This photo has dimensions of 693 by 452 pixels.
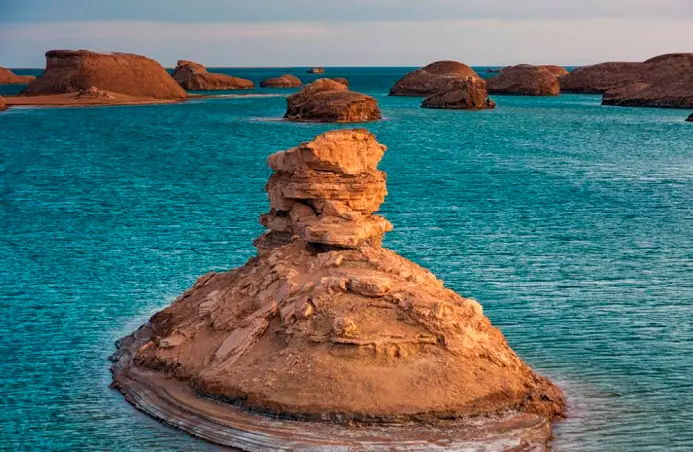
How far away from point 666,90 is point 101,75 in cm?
7748

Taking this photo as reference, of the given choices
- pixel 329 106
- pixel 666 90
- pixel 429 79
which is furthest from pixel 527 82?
pixel 329 106

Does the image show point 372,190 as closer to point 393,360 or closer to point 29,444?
point 393,360

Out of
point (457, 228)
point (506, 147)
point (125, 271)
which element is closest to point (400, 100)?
point (506, 147)

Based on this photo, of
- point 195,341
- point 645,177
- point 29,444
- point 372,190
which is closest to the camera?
point 29,444

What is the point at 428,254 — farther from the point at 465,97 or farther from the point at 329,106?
the point at 465,97

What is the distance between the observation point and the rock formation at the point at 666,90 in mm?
130125

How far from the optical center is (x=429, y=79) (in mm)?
164625

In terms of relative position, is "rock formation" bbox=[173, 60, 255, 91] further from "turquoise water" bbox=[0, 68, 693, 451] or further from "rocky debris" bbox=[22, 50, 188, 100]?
"turquoise water" bbox=[0, 68, 693, 451]

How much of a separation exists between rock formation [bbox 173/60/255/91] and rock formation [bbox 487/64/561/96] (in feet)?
167

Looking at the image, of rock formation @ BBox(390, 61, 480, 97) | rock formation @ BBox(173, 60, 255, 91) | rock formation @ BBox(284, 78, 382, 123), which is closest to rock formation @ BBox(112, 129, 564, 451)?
rock formation @ BBox(284, 78, 382, 123)

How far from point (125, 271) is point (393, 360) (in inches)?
577

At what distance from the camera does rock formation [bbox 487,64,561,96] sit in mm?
169750

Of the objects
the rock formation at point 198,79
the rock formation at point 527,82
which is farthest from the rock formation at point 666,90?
the rock formation at point 198,79

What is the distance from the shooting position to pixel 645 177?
57.2 meters
